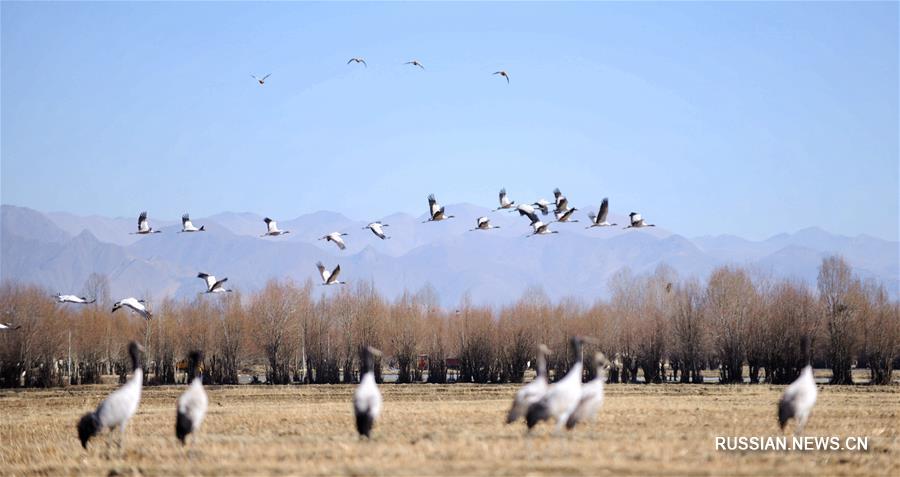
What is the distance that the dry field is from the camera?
51.1 feet

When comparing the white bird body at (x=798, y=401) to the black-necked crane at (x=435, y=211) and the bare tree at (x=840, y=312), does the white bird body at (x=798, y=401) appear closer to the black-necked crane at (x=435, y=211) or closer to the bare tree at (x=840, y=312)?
the black-necked crane at (x=435, y=211)

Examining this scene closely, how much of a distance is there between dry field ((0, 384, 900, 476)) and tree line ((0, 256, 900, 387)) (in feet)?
96.7

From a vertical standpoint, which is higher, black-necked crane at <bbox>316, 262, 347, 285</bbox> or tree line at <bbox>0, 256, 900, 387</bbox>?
black-necked crane at <bbox>316, 262, 347, 285</bbox>

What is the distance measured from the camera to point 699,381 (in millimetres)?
62969

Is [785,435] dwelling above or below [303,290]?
below

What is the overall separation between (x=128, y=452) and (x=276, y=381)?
47.1 m

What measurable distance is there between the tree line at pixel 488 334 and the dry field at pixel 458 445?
29469 millimetres

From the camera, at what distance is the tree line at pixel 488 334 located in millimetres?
60438

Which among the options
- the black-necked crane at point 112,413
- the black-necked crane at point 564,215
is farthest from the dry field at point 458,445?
the black-necked crane at point 564,215

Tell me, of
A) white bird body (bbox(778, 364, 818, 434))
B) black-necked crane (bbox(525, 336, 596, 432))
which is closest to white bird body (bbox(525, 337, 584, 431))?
black-necked crane (bbox(525, 336, 596, 432))

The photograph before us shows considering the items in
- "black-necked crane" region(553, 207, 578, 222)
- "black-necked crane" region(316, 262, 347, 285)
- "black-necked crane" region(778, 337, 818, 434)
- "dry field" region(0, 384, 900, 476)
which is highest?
"black-necked crane" region(553, 207, 578, 222)

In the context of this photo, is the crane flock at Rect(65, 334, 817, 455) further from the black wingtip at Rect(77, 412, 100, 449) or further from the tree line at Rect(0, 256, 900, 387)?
the tree line at Rect(0, 256, 900, 387)

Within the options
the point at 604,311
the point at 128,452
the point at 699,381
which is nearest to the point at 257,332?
the point at 604,311

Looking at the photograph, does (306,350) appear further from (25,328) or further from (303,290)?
(25,328)
